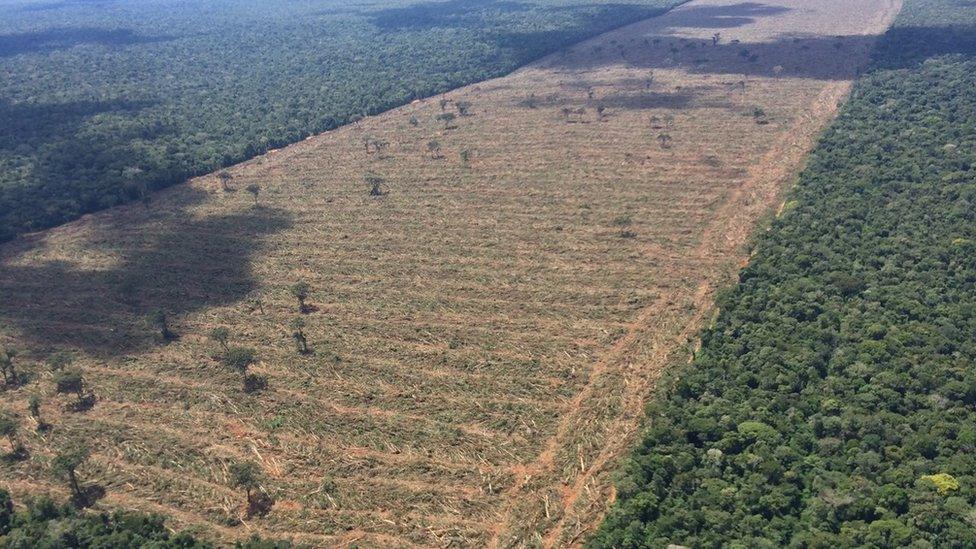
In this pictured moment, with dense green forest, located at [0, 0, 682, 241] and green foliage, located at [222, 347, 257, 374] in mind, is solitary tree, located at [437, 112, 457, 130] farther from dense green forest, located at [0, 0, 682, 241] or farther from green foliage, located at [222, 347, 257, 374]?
green foliage, located at [222, 347, 257, 374]

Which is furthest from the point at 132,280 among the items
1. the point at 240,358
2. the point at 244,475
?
the point at 244,475

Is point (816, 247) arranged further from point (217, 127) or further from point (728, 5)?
point (728, 5)

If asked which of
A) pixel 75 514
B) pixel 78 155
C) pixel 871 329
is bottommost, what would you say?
pixel 75 514

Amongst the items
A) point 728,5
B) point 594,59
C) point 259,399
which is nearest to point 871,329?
point 259,399

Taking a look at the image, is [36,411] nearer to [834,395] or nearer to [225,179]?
[225,179]

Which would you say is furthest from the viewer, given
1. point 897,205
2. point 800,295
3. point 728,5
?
point 728,5

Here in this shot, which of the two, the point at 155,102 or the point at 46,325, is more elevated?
the point at 155,102

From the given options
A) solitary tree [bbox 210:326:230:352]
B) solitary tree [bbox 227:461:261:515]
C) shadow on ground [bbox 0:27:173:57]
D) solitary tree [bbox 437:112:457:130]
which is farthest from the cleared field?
shadow on ground [bbox 0:27:173:57]
